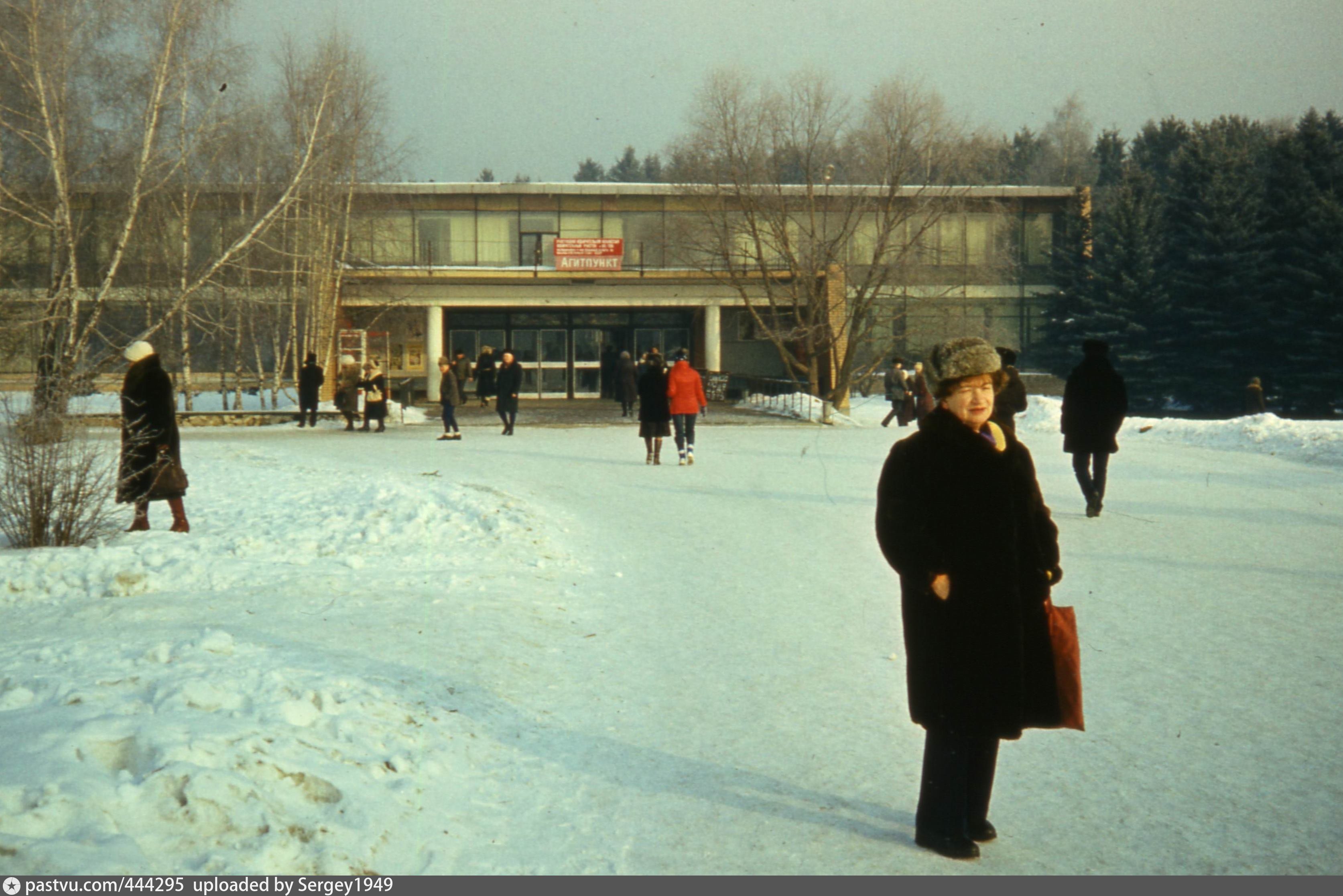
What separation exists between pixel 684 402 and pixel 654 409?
2.72ft

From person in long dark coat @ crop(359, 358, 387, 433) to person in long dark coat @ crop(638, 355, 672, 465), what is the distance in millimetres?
10723

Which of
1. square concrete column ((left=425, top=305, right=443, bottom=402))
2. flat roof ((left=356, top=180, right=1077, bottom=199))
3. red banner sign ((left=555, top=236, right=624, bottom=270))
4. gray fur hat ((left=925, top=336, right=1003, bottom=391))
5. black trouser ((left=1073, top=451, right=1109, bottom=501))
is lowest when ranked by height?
black trouser ((left=1073, top=451, right=1109, bottom=501))

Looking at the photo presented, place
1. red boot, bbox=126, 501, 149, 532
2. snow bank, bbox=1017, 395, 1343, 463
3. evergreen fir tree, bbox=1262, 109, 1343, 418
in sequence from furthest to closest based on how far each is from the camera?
evergreen fir tree, bbox=1262, 109, 1343, 418 → snow bank, bbox=1017, 395, 1343, 463 → red boot, bbox=126, 501, 149, 532

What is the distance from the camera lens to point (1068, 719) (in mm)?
4145

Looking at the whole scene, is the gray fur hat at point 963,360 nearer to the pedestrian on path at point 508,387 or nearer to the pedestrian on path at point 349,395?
the pedestrian on path at point 508,387

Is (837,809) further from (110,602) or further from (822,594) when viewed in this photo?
(110,602)

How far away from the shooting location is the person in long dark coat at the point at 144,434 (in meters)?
10.0

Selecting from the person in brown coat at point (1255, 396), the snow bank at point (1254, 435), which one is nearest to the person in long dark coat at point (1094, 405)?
A: the snow bank at point (1254, 435)

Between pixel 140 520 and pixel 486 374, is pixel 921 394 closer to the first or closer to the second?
pixel 486 374

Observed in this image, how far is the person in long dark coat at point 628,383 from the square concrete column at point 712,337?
40.6 feet

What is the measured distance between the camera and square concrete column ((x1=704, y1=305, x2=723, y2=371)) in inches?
1834

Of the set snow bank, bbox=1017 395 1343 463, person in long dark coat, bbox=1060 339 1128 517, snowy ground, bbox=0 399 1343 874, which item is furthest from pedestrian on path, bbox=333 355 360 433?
person in long dark coat, bbox=1060 339 1128 517

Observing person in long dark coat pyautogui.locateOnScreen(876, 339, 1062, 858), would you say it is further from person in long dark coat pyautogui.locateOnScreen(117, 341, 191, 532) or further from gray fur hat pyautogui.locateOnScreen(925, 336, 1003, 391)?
person in long dark coat pyautogui.locateOnScreen(117, 341, 191, 532)

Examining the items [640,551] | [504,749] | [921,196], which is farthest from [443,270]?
[504,749]
